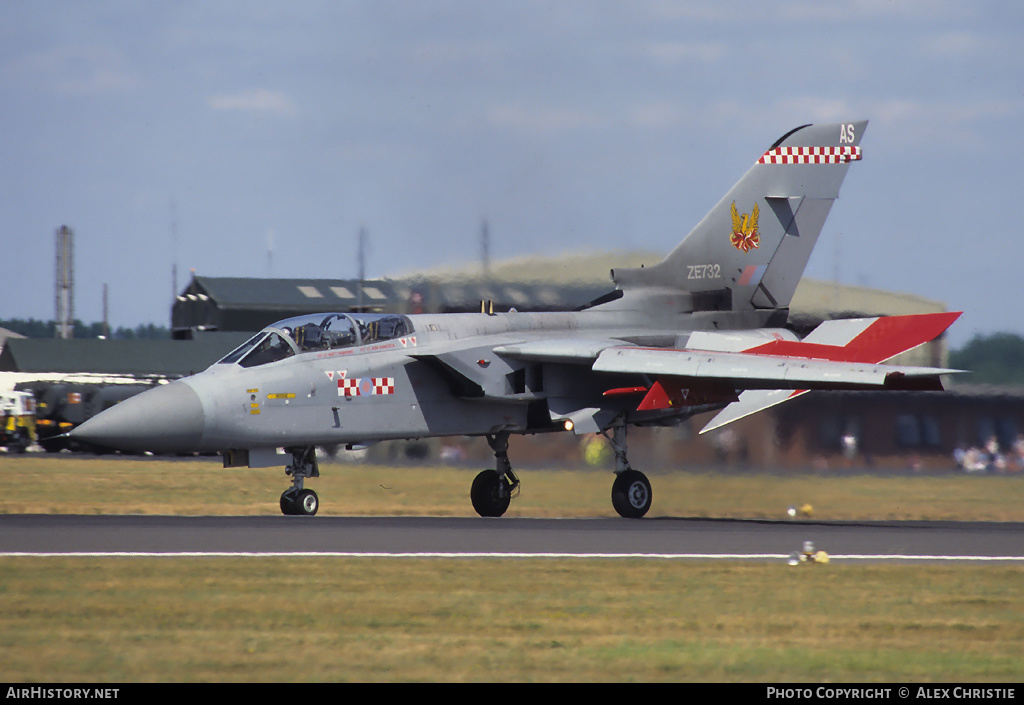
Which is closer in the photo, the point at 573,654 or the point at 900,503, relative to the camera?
the point at 573,654

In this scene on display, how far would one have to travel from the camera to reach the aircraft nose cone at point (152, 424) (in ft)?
53.4

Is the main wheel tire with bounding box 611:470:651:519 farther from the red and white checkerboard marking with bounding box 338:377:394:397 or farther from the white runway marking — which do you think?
the white runway marking

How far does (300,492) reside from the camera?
18391mm

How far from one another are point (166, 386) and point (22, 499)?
741 centimetres

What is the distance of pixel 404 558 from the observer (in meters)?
13.0

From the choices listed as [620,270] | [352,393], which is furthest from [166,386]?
[620,270]

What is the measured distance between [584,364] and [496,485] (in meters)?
2.37

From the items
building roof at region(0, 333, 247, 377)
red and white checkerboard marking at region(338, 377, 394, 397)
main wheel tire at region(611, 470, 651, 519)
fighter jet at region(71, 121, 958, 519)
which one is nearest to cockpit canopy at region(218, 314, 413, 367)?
fighter jet at region(71, 121, 958, 519)

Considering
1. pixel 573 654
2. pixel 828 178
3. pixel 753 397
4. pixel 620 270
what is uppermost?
pixel 828 178

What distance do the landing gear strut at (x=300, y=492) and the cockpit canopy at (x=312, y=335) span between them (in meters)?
1.45

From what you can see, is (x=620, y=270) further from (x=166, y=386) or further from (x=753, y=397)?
(x=166, y=386)

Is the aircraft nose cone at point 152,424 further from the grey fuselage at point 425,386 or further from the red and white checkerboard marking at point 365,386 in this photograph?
the red and white checkerboard marking at point 365,386

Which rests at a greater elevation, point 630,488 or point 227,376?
point 227,376

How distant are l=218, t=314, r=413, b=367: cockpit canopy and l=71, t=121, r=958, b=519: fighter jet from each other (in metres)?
0.02
